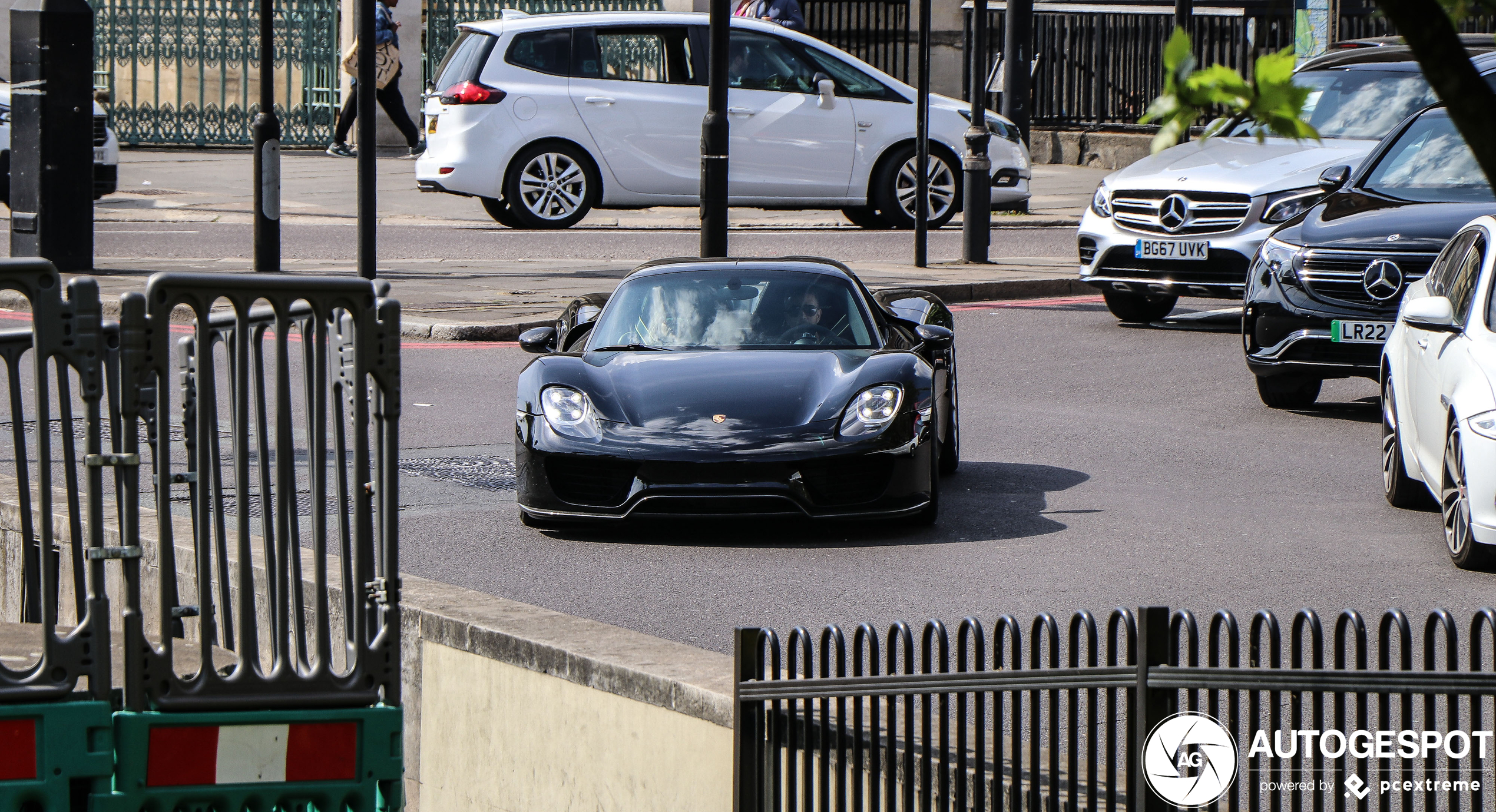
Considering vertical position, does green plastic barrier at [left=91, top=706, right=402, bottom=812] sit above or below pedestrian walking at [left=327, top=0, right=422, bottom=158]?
below

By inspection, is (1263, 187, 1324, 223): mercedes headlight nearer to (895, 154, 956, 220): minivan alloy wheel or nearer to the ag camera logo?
(895, 154, 956, 220): minivan alloy wheel

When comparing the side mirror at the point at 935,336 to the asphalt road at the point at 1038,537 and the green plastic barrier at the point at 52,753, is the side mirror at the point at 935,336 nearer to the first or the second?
the asphalt road at the point at 1038,537

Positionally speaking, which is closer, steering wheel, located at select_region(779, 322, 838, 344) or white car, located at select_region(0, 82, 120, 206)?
Result: steering wheel, located at select_region(779, 322, 838, 344)

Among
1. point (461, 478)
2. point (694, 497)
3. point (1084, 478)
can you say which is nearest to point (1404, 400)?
point (1084, 478)

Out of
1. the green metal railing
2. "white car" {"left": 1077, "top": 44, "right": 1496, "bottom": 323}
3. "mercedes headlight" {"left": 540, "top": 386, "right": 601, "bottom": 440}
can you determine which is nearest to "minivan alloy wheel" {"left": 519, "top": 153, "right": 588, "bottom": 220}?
"white car" {"left": 1077, "top": 44, "right": 1496, "bottom": 323}

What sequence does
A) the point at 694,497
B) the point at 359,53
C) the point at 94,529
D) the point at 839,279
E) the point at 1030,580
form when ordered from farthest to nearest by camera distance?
the point at 359,53 → the point at 839,279 → the point at 694,497 → the point at 1030,580 → the point at 94,529

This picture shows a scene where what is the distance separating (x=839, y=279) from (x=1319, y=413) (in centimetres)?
347

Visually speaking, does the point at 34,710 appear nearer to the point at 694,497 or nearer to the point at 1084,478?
the point at 694,497

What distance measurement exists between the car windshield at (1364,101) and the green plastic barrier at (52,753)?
12.2 metres

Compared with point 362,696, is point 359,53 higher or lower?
higher

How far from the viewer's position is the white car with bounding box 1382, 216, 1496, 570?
7.45 m

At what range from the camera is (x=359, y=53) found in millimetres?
13172

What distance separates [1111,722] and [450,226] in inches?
654

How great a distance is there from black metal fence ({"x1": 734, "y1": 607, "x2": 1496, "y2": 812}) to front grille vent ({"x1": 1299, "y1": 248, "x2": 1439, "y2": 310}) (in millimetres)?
6052
